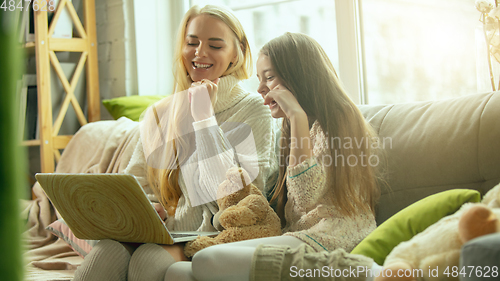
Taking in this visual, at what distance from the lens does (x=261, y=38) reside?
2252mm

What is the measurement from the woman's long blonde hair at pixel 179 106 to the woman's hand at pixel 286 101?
337 millimetres

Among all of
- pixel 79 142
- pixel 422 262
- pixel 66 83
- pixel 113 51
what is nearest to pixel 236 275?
pixel 422 262

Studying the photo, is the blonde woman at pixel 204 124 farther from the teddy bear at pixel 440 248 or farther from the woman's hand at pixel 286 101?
the teddy bear at pixel 440 248

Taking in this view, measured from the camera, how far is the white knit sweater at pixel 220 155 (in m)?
1.24

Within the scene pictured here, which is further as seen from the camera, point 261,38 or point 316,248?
point 261,38

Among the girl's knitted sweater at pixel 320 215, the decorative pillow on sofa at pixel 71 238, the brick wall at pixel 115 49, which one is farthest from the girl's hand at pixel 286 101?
the brick wall at pixel 115 49

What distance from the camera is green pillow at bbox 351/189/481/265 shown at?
85 cm

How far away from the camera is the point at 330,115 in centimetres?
114

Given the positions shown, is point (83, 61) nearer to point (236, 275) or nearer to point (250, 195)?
point (250, 195)

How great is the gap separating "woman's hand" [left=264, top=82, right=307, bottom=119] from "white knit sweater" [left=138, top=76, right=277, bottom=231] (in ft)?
0.57

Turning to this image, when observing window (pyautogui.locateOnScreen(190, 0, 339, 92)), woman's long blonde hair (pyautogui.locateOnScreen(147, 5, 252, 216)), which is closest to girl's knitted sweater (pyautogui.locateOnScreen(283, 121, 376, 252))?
woman's long blonde hair (pyautogui.locateOnScreen(147, 5, 252, 216))

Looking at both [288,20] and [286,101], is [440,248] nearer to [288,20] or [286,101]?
[286,101]

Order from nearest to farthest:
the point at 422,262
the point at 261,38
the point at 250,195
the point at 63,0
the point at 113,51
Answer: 1. the point at 422,262
2. the point at 250,195
3. the point at 261,38
4. the point at 63,0
5. the point at 113,51

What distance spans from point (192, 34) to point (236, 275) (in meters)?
0.92
